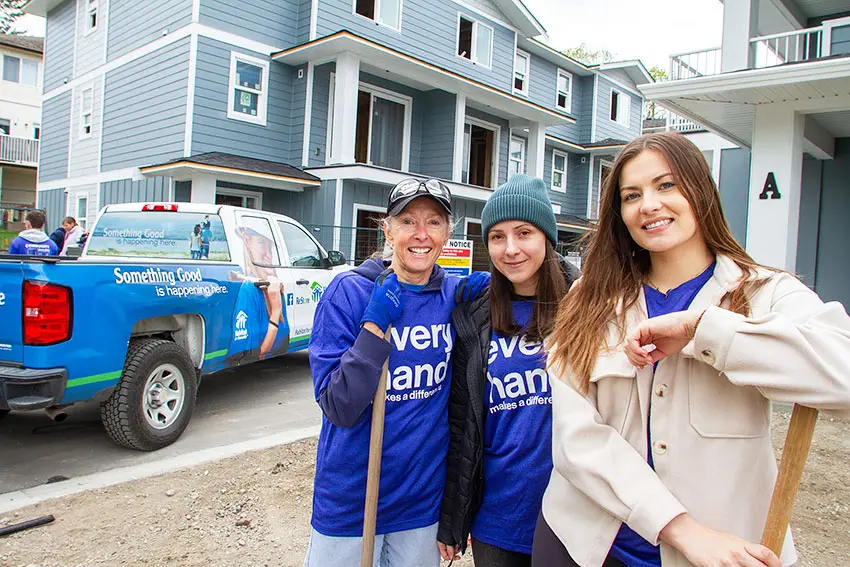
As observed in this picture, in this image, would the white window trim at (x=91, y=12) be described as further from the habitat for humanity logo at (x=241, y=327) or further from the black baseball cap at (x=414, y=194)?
the black baseball cap at (x=414, y=194)

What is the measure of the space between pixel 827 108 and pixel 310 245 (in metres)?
6.65

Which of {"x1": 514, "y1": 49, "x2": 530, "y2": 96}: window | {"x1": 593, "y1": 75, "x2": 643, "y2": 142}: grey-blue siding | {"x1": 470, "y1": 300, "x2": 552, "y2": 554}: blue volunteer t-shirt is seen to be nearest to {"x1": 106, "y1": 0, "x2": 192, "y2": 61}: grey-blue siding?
{"x1": 514, "y1": 49, "x2": 530, "y2": 96}: window

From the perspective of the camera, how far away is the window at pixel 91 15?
1691cm

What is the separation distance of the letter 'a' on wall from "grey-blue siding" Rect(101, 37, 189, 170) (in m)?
11.2

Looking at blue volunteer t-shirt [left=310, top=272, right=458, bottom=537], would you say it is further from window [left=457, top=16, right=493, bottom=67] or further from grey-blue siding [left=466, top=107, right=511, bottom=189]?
grey-blue siding [left=466, top=107, right=511, bottom=189]

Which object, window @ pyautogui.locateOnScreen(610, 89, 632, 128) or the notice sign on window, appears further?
window @ pyautogui.locateOnScreen(610, 89, 632, 128)

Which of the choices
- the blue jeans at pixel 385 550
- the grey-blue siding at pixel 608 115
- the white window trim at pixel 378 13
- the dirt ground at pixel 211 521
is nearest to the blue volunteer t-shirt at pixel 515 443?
the blue jeans at pixel 385 550

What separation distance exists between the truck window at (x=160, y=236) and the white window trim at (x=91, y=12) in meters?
13.6

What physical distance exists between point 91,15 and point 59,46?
9.02 feet

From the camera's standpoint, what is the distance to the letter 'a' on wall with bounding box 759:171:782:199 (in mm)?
7559

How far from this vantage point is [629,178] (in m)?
1.58

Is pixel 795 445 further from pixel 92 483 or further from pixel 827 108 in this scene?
pixel 827 108

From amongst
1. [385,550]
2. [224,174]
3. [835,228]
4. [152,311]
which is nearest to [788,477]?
[385,550]

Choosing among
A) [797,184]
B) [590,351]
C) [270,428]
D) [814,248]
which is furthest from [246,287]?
[814,248]
